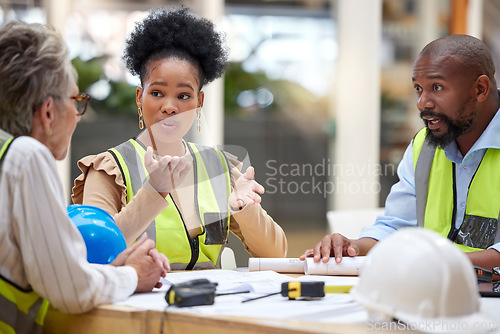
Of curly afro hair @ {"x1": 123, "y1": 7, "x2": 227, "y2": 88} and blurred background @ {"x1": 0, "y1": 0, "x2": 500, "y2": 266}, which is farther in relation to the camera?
blurred background @ {"x1": 0, "y1": 0, "x2": 500, "y2": 266}

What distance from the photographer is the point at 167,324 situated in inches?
49.2

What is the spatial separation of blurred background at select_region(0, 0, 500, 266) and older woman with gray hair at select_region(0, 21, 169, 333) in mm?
2894

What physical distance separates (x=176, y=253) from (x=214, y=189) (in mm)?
249

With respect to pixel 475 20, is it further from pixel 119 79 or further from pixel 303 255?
pixel 303 255

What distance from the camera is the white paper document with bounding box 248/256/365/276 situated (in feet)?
5.76

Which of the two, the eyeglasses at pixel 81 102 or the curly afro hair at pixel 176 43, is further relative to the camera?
the curly afro hair at pixel 176 43

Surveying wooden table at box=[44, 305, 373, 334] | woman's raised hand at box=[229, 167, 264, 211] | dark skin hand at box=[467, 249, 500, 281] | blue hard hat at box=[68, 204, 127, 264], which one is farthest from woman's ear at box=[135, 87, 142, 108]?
dark skin hand at box=[467, 249, 500, 281]

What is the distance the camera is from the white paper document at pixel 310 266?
1.76 meters

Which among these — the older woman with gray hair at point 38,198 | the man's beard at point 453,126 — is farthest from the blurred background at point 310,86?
the older woman with gray hair at point 38,198

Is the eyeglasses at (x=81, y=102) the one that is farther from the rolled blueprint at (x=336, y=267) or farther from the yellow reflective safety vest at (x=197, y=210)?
the rolled blueprint at (x=336, y=267)

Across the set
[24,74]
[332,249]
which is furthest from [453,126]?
[24,74]

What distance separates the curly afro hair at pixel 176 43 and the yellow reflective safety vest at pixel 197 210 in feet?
0.89

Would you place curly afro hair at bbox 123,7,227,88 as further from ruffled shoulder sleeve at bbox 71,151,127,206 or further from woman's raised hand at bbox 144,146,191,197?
woman's raised hand at bbox 144,146,191,197

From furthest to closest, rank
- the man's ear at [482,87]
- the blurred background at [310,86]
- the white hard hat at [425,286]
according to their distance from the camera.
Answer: the blurred background at [310,86]
the man's ear at [482,87]
the white hard hat at [425,286]
